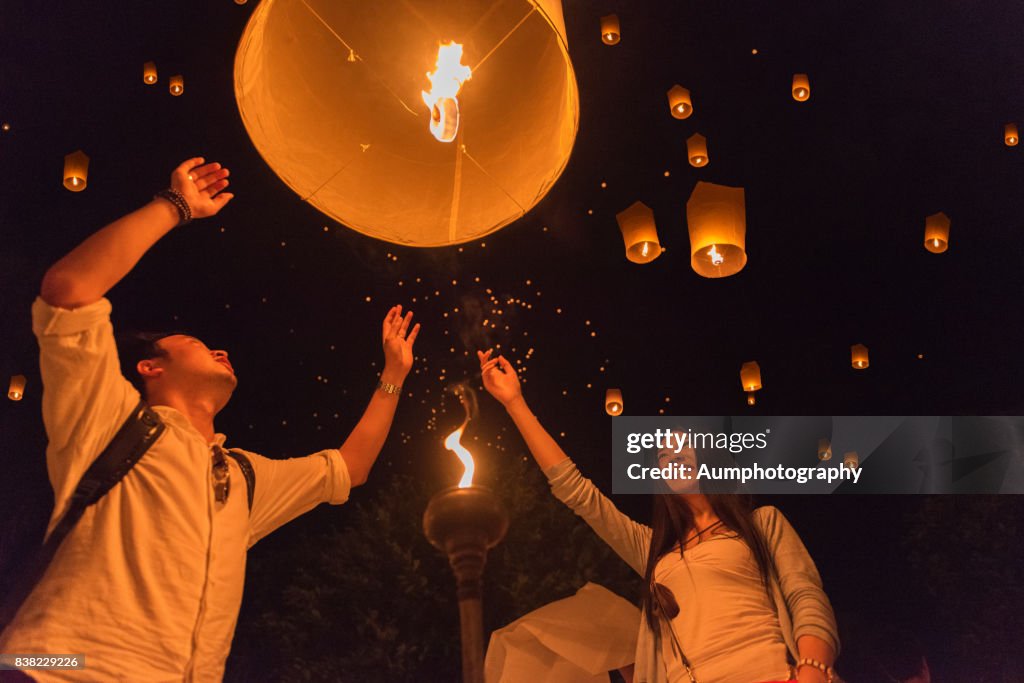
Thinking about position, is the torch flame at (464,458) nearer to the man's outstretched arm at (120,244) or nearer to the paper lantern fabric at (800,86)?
the man's outstretched arm at (120,244)

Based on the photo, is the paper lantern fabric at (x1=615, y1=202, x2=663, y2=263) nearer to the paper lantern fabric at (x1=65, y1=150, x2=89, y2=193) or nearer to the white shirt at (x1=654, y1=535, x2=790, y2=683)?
the white shirt at (x1=654, y1=535, x2=790, y2=683)

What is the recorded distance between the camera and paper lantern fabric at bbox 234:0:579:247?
3.28 meters

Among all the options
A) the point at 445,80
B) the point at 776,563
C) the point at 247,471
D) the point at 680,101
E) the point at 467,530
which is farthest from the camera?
the point at 680,101

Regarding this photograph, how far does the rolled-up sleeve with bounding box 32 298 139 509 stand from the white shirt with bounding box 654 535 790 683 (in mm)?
2067

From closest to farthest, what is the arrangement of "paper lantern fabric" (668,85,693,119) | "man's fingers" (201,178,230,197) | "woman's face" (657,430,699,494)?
"man's fingers" (201,178,230,197) < "woman's face" (657,430,699,494) < "paper lantern fabric" (668,85,693,119)

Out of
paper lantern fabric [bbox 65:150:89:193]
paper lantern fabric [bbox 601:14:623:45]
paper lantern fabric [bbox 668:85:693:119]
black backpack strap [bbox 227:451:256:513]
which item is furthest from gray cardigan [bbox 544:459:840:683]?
paper lantern fabric [bbox 65:150:89:193]

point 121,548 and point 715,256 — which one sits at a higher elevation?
point 715,256

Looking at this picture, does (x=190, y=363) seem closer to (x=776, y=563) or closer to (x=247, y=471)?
(x=247, y=471)

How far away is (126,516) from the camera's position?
3.30 m

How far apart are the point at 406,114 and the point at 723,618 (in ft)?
6.71

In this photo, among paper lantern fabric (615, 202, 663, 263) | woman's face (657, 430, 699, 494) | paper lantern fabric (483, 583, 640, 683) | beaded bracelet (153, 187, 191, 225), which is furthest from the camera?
paper lantern fabric (615, 202, 663, 263)

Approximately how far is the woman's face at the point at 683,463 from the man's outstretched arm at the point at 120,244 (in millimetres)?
2063

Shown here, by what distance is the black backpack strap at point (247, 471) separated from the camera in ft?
12.4

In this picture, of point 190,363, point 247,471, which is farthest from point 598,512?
point 190,363
